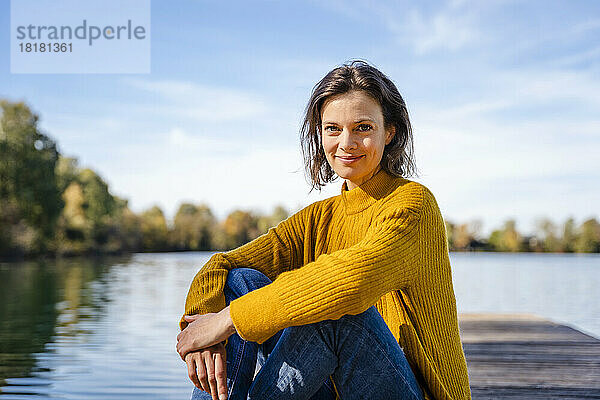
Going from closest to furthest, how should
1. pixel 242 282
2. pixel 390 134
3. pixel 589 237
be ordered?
pixel 242 282, pixel 390 134, pixel 589 237

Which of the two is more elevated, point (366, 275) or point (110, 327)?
point (366, 275)

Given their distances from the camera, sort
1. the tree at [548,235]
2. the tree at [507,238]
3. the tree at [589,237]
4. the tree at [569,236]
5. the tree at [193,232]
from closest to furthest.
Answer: the tree at [589,237] → the tree at [569,236] → the tree at [548,235] → the tree at [507,238] → the tree at [193,232]

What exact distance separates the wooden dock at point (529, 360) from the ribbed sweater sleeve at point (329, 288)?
148cm

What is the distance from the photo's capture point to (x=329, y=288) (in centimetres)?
140

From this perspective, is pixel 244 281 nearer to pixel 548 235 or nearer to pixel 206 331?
pixel 206 331

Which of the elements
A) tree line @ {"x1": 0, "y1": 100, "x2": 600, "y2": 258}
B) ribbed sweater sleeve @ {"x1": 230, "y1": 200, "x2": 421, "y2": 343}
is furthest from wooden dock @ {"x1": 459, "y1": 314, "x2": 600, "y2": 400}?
tree line @ {"x1": 0, "y1": 100, "x2": 600, "y2": 258}

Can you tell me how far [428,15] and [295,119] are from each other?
27.1 metres

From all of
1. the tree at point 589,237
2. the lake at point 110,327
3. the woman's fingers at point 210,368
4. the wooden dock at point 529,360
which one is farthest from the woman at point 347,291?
the tree at point 589,237

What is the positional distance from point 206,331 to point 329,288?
320 millimetres

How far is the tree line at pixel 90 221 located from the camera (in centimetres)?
2125

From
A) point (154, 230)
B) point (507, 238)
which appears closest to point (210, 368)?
point (507, 238)

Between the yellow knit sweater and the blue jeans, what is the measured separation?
5cm

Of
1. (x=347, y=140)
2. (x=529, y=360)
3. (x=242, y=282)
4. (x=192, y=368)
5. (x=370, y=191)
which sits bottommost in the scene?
(x=529, y=360)

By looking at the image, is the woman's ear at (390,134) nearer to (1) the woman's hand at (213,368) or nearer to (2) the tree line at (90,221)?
(1) the woman's hand at (213,368)
